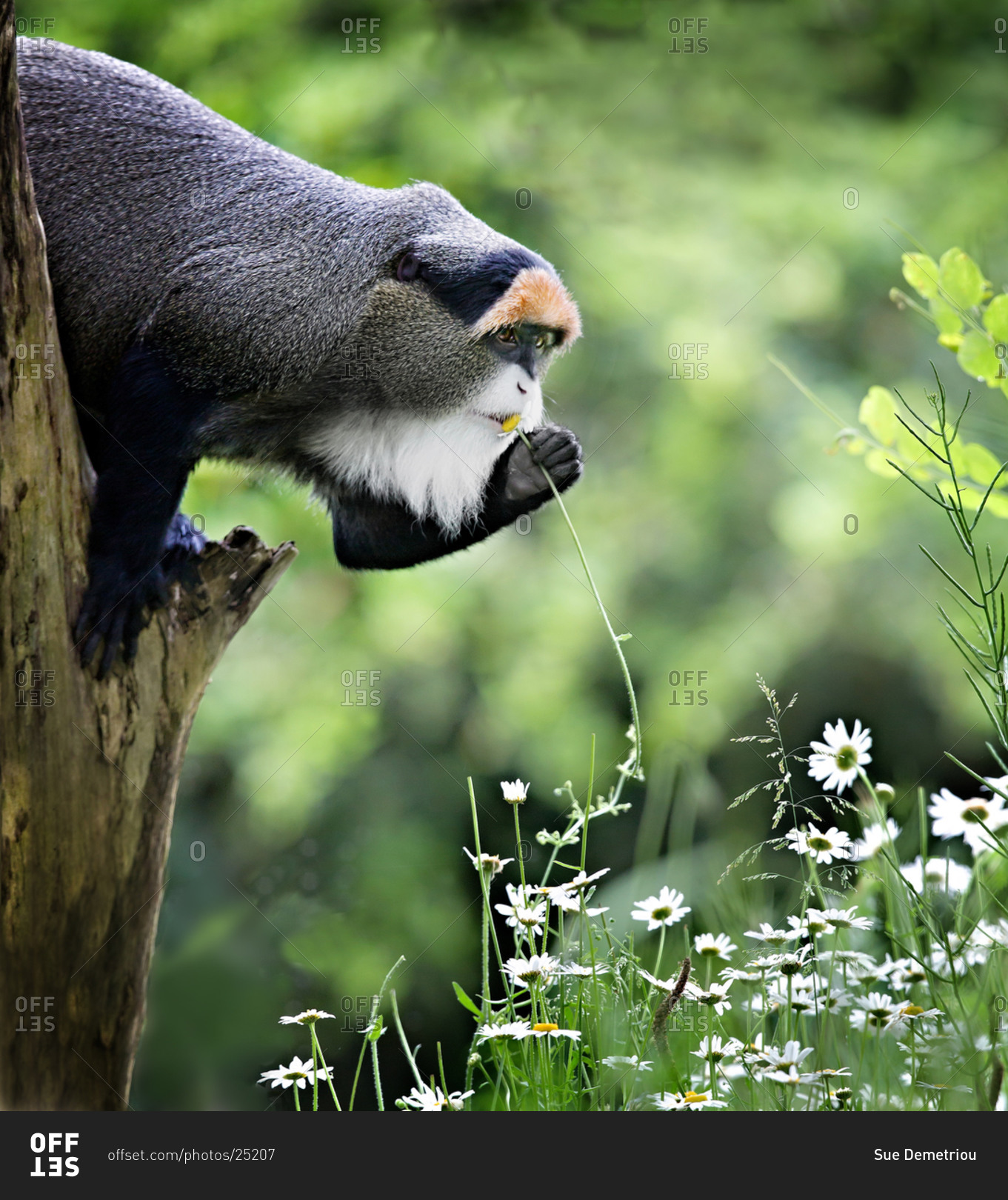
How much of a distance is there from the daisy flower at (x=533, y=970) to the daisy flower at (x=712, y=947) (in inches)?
10.0

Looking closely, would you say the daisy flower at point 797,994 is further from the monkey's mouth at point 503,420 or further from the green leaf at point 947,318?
the monkey's mouth at point 503,420

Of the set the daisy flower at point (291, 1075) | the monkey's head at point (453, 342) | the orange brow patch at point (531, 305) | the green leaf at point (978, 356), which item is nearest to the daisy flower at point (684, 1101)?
the daisy flower at point (291, 1075)

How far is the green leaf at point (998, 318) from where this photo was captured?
2121mm

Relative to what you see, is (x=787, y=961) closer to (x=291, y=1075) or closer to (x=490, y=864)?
(x=490, y=864)

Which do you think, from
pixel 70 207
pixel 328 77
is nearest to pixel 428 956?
pixel 70 207

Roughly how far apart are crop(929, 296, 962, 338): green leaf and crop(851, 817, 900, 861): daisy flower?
2.99 ft

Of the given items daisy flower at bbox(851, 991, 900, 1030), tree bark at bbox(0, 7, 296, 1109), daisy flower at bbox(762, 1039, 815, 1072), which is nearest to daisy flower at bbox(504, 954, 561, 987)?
daisy flower at bbox(762, 1039, 815, 1072)

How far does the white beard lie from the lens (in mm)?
2730

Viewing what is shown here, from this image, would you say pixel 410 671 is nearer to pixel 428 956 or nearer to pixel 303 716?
pixel 303 716

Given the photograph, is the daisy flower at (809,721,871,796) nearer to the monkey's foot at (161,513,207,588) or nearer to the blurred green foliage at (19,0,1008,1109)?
the monkey's foot at (161,513,207,588)

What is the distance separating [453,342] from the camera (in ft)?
8.83

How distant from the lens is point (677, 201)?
4840 mm

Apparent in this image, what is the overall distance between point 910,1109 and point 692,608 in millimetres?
3221
